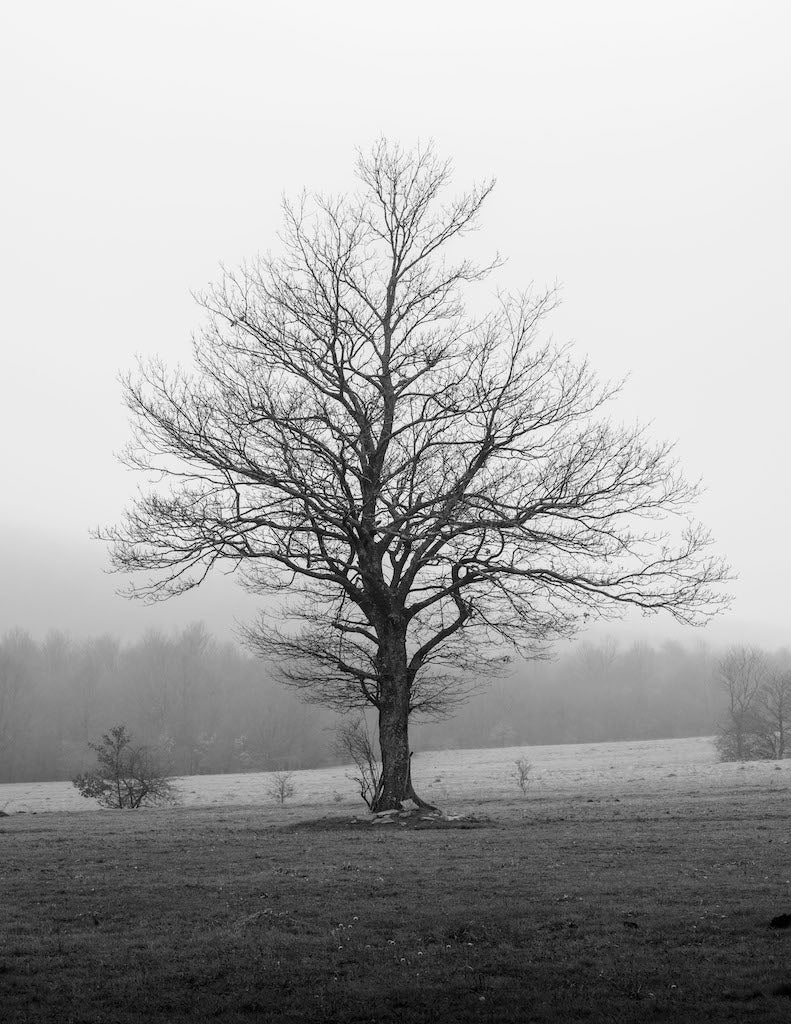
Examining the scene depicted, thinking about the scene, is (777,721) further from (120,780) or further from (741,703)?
(120,780)

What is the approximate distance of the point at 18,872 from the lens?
1350 cm

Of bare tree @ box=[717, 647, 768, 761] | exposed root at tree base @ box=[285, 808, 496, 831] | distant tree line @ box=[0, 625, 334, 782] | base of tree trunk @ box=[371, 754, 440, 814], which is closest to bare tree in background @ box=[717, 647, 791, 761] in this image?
bare tree @ box=[717, 647, 768, 761]

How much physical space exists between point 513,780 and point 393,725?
27733 millimetres

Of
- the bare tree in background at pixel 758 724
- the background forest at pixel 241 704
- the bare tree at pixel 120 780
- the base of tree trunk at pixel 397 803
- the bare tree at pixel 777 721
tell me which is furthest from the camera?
the background forest at pixel 241 704

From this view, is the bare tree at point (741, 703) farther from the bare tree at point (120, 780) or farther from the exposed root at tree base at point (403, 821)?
the exposed root at tree base at point (403, 821)

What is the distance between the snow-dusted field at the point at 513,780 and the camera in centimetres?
3409

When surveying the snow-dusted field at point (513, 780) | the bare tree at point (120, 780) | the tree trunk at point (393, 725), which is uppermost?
the tree trunk at point (393, 725)

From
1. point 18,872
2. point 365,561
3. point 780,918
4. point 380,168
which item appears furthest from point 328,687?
point 780,918

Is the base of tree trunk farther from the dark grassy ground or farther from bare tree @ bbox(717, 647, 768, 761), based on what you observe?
bare tree @ bbox(717, 647, 768, 761)

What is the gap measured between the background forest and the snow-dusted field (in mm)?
8304

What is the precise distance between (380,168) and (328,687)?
1328cm

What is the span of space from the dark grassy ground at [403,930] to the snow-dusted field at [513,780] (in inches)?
573

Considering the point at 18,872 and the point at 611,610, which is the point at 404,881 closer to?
the point at 18,872

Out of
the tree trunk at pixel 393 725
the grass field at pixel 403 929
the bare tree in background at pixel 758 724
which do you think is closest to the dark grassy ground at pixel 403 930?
the grass field at pixel 403 929
